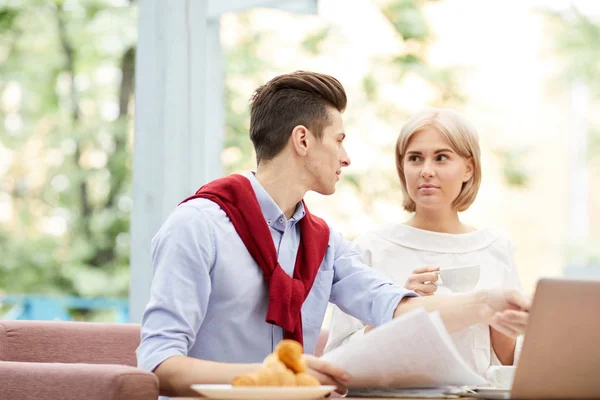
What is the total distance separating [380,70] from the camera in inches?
282

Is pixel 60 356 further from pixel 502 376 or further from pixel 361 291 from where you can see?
pixel 502 376

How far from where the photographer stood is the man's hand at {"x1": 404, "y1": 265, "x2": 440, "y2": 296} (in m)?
2.02

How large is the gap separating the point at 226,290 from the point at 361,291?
0.40 meters

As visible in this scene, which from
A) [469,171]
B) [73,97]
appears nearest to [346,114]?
[73,97]

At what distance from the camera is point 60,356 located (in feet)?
7.06

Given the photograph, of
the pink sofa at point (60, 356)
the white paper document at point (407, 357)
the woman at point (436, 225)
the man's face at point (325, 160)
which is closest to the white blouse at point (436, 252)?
the woman at point (436, 225)

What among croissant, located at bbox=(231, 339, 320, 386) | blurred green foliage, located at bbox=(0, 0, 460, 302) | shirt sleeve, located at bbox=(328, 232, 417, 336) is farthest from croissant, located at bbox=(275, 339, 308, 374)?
blurred green foliage, located at bbox=(0, 0, 460, 302)

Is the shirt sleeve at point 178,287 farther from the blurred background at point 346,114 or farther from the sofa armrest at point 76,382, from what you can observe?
the blurred background at point 346,114

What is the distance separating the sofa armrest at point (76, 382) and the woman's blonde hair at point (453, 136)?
1.21 meters

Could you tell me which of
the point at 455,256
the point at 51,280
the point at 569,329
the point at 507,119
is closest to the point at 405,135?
the point at 455,256

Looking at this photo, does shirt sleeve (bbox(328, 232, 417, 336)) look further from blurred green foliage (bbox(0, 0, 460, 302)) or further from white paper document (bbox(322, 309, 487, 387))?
blurred green foliage (bbox(0, 0, 460, 302))

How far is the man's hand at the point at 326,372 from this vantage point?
1319 mm

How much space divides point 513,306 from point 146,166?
1.72 metres

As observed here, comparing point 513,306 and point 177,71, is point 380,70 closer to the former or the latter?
point 177,71
